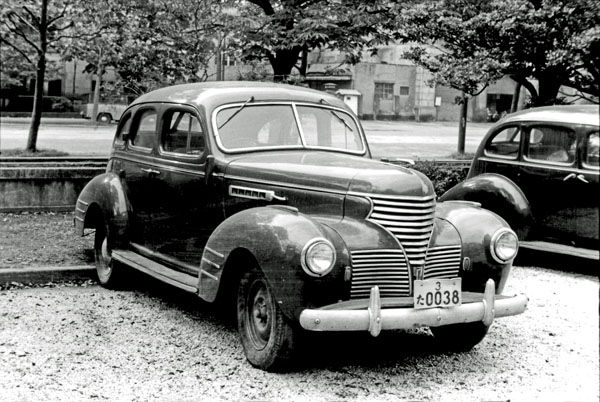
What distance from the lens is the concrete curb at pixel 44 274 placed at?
7.24 metres

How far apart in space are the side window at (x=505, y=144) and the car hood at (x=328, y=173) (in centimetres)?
342

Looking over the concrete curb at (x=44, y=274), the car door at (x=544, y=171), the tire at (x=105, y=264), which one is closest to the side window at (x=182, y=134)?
the tire at (x=105, y=264)

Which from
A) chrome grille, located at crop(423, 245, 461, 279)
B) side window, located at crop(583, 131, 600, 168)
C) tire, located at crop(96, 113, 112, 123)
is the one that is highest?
tire, located at crop(96, 113, 112, 123)

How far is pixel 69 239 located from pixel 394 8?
5.98 m

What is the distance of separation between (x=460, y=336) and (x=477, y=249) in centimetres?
74

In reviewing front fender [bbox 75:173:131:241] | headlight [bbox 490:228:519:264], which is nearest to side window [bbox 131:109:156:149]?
front fender [bbox 75:173:131:241]

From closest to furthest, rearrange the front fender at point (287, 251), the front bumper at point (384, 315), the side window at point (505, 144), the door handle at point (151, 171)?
the front bumper at point (384, 315), the front fender at point (287, 251), the door handle at point (151, 171), the side window at point (505, 144)

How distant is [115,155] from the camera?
771 cm

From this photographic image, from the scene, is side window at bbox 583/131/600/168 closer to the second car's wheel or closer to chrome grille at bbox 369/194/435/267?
chrome grille at bbox 369/194/435/267

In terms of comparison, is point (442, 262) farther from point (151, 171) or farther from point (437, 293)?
point (151, 171)

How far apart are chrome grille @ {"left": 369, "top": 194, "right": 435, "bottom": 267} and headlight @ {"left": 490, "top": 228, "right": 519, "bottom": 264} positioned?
2.20 ft

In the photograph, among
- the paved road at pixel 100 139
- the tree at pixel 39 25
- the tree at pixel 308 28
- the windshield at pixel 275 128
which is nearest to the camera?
the windshield at pixel 275 128

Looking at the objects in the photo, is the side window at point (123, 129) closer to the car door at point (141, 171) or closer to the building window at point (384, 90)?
the car door at point (141, 171)

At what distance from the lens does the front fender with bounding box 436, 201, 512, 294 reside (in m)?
5.31
